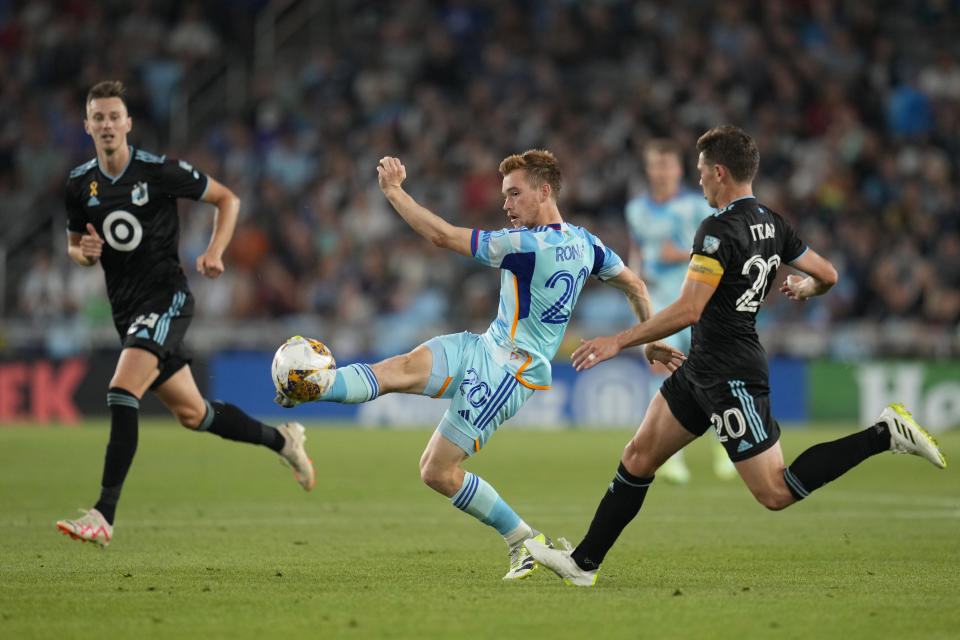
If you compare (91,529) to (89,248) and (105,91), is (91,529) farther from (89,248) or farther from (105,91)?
(105,91)

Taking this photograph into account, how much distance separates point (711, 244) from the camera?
19.9 feet

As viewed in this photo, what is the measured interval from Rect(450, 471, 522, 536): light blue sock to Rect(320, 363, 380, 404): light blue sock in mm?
676

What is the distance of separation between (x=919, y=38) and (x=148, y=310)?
17924mm

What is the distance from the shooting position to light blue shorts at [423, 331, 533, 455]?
21.8 feet

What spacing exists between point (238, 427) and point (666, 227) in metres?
4.51

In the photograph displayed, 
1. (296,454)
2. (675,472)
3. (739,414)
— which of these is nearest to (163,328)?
(296,454)

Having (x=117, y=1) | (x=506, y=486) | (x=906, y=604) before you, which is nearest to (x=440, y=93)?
(x=117, y=1)

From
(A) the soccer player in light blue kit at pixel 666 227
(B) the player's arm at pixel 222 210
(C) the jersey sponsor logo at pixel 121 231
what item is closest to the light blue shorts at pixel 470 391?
(B) the player's arm at pixel 222 210

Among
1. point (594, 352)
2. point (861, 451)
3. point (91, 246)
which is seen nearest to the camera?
point (594, 352)

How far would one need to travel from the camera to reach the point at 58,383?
783 inches

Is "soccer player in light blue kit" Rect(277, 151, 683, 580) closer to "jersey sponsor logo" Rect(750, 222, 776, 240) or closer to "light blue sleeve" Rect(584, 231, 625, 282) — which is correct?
"light blue sleeve" Rect(584, 231, 625, 282)

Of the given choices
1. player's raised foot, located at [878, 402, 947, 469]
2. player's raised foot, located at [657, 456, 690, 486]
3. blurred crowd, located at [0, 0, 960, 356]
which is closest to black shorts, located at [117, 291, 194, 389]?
player's raised foot, located at [878, 402, 947, 469]

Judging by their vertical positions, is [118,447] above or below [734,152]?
below

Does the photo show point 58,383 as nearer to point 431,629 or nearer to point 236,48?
point 236,48
